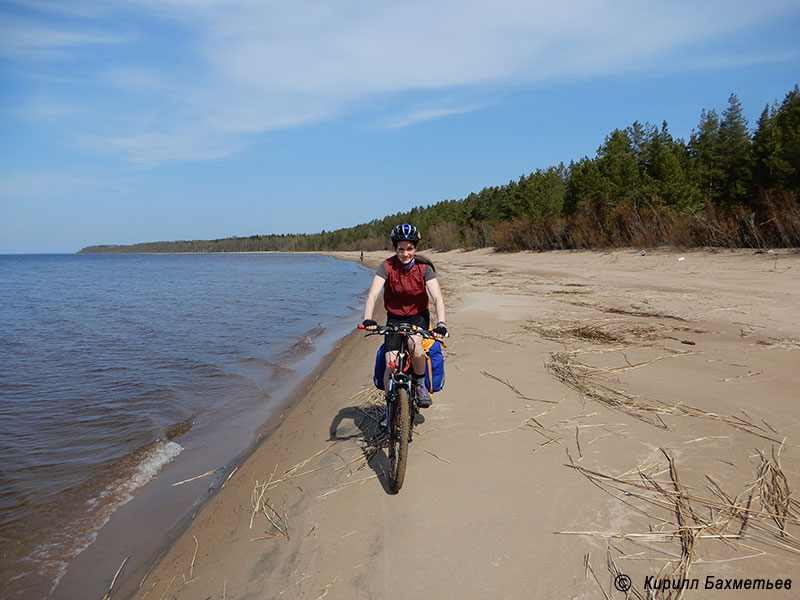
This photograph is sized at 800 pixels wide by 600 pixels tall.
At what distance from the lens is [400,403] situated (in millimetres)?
3748

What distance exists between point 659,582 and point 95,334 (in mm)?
14985

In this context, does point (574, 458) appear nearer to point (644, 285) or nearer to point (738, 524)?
point (738, 524)

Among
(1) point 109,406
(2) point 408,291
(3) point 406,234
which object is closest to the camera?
(3) point 406,234

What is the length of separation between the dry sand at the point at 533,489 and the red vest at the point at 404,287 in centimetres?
137

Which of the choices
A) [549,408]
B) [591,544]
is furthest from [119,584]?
[549,408]

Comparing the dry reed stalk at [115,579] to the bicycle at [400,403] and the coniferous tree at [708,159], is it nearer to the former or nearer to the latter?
the bicycle at [400,403]

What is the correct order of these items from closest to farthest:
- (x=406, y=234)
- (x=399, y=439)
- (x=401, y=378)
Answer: (x=399, y=439), (x=401, y=378), (x=406, y=234)

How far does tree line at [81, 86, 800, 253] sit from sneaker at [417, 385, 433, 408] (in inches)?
878

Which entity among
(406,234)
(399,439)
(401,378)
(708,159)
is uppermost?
(708,159)

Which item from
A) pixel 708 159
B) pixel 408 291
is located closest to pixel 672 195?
pixel 708 159

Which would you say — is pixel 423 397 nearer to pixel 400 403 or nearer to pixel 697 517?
pixel 400 403

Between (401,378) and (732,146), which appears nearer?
(401,378)

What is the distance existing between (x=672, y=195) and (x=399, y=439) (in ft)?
134

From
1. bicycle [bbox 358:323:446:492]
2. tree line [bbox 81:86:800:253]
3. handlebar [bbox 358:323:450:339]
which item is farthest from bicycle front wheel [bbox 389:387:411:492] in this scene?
tree line [bbox 81:86:800:253]
